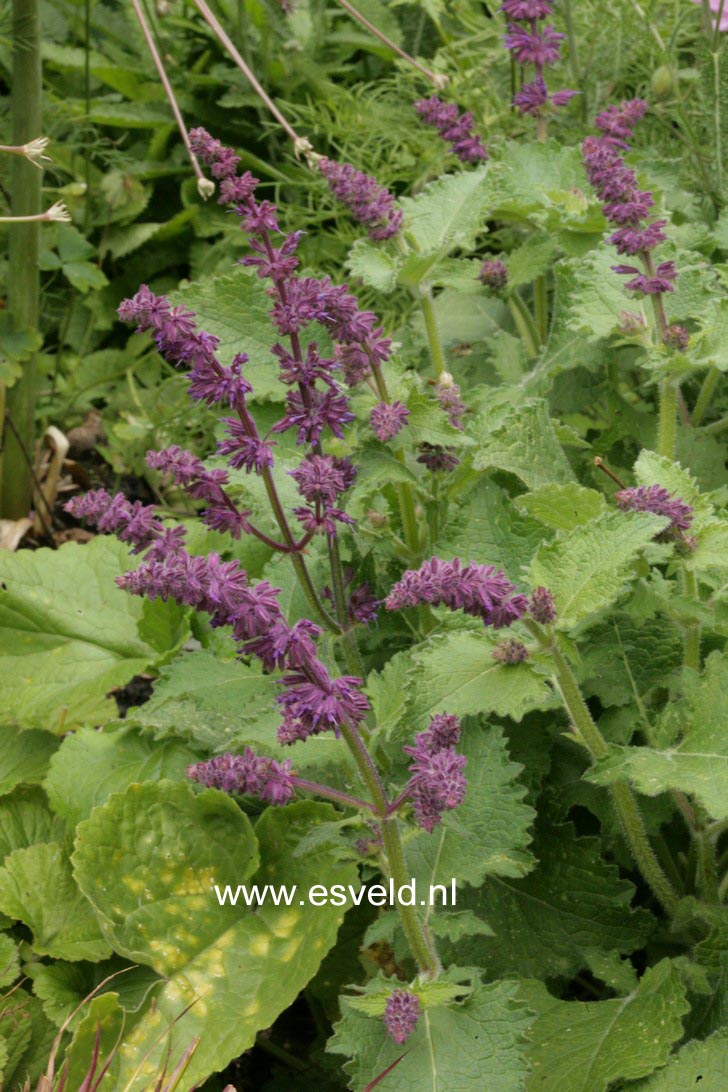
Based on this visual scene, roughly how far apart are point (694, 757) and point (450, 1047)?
0.40 meters

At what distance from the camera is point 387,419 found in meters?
1.42

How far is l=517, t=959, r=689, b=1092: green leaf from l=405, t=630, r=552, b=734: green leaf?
0.40 metres

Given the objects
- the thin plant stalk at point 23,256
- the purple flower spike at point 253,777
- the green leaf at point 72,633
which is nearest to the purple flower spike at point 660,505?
the purple flower spike at point 253,777

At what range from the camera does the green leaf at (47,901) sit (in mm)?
1622

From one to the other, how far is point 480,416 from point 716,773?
1.76ft

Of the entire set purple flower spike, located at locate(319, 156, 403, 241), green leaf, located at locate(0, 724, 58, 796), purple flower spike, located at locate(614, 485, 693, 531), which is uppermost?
purple flower spike, located at locate(319, 156, 403, 241)

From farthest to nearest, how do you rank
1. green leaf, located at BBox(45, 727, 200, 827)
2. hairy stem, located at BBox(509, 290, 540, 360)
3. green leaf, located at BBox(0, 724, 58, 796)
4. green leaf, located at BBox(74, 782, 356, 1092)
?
hairy stem, located at BBox(509, 290, 540, 360) → green leaf, located at BBox(0, 724, 58, 796) → green leaf, located at BBox(45, 727, 200, 827) → green leaf, located at BBox(74, 782, 356, 1092)

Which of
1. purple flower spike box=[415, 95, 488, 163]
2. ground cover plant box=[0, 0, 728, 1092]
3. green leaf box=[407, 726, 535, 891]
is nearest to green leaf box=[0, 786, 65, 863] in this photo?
ground cover plant box=[0, 0, 728, 1092]

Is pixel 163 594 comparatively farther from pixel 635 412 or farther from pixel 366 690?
pixel 635 412

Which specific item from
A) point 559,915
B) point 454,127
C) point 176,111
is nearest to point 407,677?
point 559,915

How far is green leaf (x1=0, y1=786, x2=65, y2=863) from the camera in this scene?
5.89ft

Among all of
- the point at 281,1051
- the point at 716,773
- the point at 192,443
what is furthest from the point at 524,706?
the point at 192,443

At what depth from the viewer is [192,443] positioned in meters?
2.79

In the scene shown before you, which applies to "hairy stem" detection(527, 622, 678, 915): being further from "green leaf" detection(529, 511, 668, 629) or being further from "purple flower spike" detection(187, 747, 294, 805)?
"purple flower spike" detection(187, 747, 294, 805)
